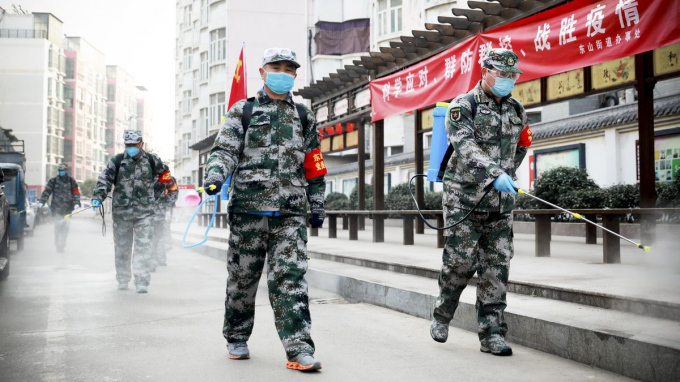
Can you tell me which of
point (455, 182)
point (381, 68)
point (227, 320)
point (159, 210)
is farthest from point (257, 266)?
point (381, 68)

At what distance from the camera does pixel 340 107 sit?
56.7 feet

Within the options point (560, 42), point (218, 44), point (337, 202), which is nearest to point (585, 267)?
point (560, 42)

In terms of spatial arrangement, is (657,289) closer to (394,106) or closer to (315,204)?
(315,204)

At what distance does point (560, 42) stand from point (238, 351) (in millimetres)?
6633

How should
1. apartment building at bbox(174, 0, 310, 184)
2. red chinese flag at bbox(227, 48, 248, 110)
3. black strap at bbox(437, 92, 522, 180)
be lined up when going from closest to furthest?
black strap at bbox(437, 92, 522, 180)
red chinese flag at bbox(227, 48, 248, 110)
apartment building at bbox(174, 0, 310, 184)

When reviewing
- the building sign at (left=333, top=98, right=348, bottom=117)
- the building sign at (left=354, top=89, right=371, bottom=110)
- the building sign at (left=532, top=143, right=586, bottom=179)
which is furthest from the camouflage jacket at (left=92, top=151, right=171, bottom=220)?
the building sign at (left=532, top=143, right=586, bottom=179)

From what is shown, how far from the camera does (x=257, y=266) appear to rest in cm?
463

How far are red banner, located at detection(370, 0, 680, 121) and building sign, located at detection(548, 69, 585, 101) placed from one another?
31.5 inches

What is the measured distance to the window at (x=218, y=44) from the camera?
4791 centimetres

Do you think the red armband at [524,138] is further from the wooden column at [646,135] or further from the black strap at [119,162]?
the black strap at [119,162]

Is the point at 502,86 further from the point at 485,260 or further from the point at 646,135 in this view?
the point at 646,135

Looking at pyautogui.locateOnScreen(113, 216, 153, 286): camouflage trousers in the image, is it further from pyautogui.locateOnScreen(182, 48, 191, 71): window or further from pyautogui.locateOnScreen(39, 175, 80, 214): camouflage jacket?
pyautogui.locateOnScreen(182, 48, 191, 71): window

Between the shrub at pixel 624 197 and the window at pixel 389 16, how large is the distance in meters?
23.2

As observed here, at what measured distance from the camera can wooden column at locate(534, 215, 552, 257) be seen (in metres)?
9.71
